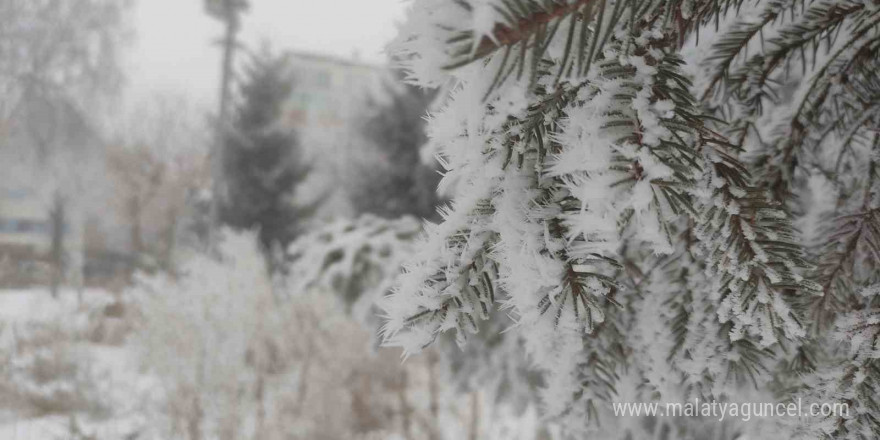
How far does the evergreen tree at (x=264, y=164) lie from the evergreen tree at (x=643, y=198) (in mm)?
10943

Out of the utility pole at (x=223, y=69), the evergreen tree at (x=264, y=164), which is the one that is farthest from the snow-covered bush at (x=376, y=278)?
the evergreen tree at (x=264, y=164)

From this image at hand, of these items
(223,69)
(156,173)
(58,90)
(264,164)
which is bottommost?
(156,173)

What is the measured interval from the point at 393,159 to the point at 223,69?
5.18 meters

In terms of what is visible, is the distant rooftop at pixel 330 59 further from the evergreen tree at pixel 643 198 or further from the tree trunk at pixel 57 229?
the evergreen tree at pixel 643 198

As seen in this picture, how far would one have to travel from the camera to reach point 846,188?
0.85 metres

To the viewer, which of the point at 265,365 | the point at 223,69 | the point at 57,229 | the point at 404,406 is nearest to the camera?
the point at 265,365

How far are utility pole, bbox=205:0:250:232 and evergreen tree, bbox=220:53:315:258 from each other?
1.21 meters

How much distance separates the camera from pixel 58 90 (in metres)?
6.56

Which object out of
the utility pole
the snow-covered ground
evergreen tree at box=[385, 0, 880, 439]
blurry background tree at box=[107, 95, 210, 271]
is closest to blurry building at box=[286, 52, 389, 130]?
blurry background tree at box=[107, 95, 210, 271]

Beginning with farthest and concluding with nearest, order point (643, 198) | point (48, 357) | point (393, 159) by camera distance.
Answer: point (393, 159) → point (48, 357) → point (643, 198)

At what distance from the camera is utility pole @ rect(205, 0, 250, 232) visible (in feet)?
31.7

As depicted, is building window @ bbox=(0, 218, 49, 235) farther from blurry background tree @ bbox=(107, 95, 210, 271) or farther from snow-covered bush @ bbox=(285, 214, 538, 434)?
blurry background tree @ bbox=(107, 95, 210, 271)

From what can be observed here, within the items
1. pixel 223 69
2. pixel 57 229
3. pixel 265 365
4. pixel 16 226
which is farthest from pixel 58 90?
pixel 265 365

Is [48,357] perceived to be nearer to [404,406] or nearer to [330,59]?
[404,406]
